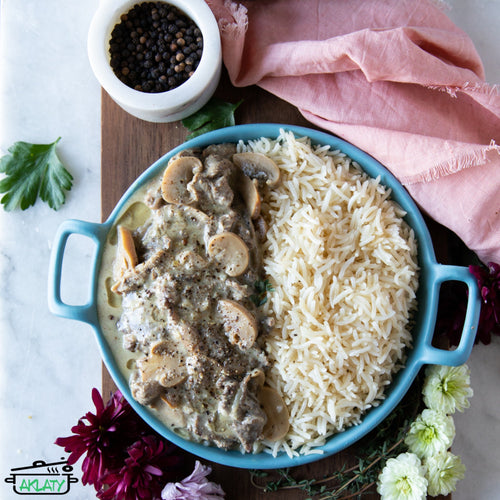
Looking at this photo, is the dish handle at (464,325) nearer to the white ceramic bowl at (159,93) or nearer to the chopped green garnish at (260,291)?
the chopped green garnish at (260,291)

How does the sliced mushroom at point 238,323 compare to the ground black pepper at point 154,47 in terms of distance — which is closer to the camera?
the sliced mushroom at point 238,323

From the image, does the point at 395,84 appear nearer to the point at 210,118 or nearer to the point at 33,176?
the point at 210,118

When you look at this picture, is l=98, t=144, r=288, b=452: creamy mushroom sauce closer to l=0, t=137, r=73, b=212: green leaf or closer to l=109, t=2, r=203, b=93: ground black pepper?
l=109, t=2, r=203, b=93: ground black pepper

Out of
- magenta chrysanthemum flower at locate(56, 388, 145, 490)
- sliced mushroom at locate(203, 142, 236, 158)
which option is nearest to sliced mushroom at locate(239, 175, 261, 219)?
sliced mushroom at locate(203, 142, 236, 158)

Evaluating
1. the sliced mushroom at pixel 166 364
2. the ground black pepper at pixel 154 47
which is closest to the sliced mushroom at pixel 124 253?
the sliced mushroom at pixel 166 364

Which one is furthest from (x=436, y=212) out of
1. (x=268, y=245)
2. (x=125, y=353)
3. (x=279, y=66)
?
(x=125, y=353)
